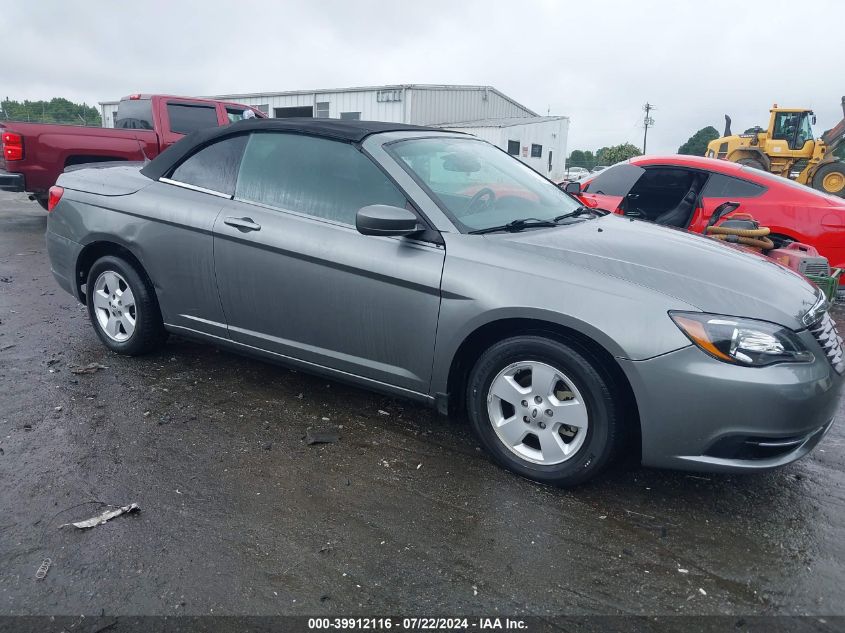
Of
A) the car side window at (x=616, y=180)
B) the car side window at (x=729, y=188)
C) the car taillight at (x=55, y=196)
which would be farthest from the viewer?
the car side window at (x=616, y=180)

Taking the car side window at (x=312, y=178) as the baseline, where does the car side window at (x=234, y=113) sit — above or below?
above

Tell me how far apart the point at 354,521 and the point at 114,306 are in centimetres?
261

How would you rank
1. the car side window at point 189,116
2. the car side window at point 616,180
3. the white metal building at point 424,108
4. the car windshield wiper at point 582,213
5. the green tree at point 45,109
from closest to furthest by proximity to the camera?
1. the car windshield wiper at point 582,213
2. the car side window at point 616,180
3. the car side window at point 189,116
4. the white metal building at point 424,108
5. the green tree at point 45,109

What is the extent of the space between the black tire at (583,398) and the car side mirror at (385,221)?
705 mm

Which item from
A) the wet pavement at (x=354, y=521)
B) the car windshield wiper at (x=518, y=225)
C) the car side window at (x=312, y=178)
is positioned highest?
the car side window at (x=312, y=178)

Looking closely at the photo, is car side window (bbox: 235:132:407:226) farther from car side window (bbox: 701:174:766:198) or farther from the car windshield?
car side window (bbox: 701:174:766:198)

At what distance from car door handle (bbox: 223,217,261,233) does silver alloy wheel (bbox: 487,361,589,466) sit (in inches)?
63.7

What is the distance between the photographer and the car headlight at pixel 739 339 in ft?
8.44

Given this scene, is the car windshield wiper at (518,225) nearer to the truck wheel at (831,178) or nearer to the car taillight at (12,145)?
the car taillight at (12,145)

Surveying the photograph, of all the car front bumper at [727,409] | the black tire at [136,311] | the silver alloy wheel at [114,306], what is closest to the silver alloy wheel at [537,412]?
the car front bumper at [727,409]

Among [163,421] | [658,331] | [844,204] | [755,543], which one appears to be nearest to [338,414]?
[163,421]

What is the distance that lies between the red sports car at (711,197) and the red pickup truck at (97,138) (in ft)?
18.9

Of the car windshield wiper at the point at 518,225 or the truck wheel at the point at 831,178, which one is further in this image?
the truck wheel at the point at 831,178

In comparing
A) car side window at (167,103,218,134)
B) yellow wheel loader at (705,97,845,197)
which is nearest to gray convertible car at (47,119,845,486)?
car side window at (167,103,218,134)
